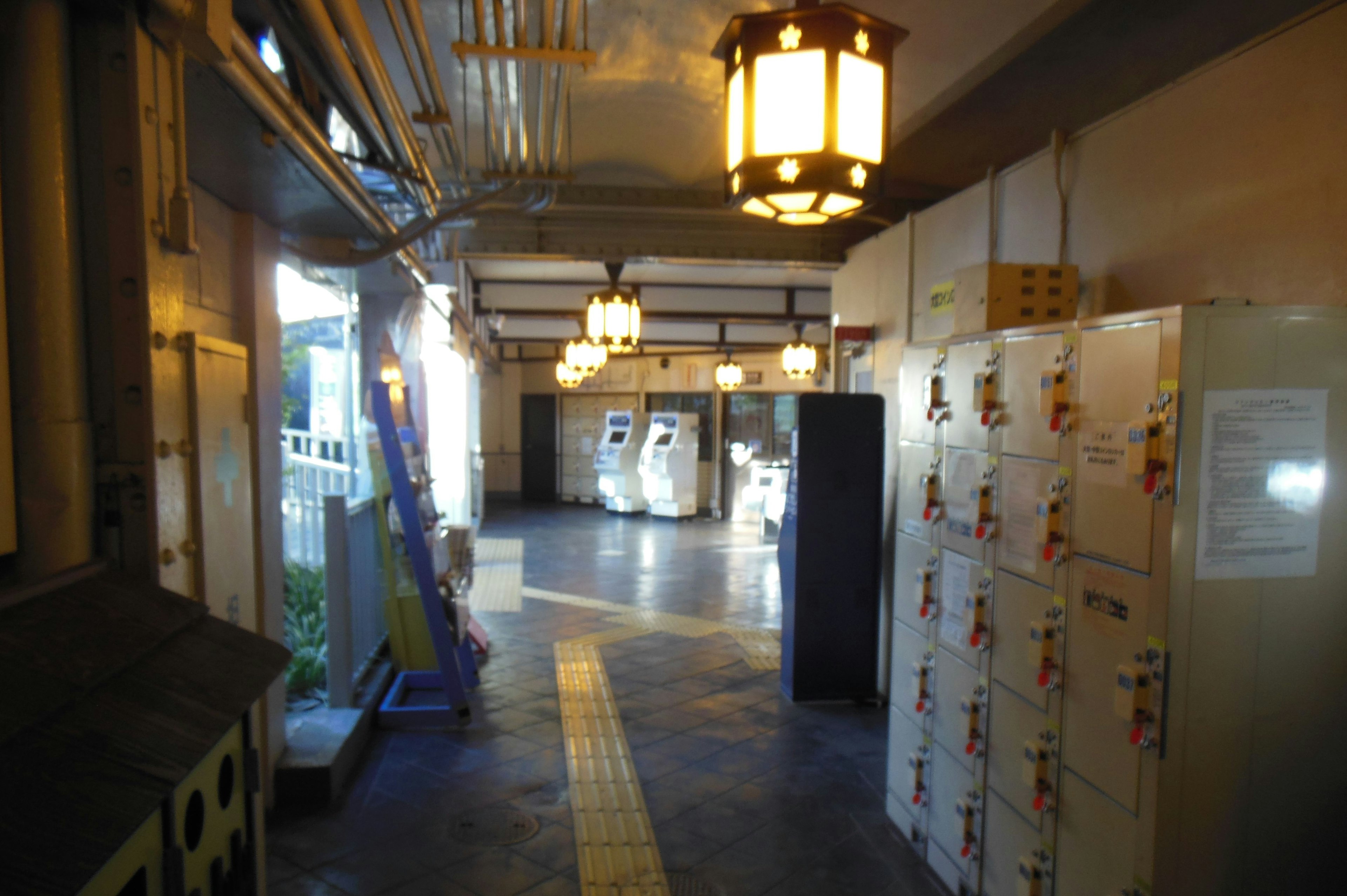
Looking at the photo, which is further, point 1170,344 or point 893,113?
point 893,113

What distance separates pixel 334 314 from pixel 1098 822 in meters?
6.36

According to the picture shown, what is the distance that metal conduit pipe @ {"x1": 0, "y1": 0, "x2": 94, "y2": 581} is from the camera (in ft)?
5.51

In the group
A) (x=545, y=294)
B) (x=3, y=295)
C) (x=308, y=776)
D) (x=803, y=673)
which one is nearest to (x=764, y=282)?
(x=545, y=294)

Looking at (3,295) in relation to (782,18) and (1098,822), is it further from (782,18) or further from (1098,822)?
(1098,822)

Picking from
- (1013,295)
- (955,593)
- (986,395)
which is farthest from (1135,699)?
(1013,295)

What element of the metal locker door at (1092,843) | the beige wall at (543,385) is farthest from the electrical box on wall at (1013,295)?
the beige wall at (543,385)

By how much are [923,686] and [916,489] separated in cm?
83

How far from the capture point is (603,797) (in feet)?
11.9

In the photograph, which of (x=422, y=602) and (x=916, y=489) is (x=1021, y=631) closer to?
(x=916, y=489)

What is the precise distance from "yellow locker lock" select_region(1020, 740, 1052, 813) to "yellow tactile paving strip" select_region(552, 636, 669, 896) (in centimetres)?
138

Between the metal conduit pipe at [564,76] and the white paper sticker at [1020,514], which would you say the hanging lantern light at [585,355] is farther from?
the white paper sticker at [1020,514]

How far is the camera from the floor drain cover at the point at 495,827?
3.25 meters

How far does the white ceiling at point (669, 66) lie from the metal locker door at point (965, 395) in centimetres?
131

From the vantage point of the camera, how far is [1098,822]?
2.19 metres
